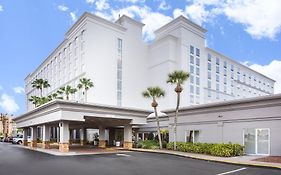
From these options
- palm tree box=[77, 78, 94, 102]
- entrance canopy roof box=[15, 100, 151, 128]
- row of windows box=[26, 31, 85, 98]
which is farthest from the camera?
row of windows box=[26, 31, 85, 98]

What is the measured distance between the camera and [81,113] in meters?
30.3

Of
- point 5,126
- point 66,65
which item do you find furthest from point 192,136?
point 5,126

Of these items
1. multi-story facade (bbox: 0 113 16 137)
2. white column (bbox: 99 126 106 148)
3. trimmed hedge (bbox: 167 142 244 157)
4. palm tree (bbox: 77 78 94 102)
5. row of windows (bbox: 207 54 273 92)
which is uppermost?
row of windows (bbox: 207 54 273 92)

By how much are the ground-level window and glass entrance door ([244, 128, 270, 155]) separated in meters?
5.87

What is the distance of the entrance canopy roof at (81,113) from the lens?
2916 centimetres

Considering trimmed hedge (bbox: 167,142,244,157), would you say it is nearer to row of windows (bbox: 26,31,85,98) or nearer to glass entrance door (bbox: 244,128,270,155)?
glass entrance door (bbox: 244,128,270,155)

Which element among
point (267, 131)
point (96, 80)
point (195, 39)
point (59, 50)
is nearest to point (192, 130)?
point (267, 131)

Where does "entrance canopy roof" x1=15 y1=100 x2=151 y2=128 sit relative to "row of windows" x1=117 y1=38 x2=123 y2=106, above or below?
below

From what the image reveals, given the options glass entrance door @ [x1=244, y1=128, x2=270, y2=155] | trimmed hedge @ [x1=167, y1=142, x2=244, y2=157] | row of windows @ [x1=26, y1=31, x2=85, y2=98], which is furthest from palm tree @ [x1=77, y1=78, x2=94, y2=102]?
glass entrance door @ [x1=244, y1=128, x2=270, y2=155]

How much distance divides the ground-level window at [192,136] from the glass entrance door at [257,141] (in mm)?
5874

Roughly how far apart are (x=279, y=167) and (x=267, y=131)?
289 inches

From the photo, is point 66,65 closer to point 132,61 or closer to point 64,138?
point 132,61

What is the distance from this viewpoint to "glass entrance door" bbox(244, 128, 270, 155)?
24297mm

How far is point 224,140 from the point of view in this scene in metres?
27.6
